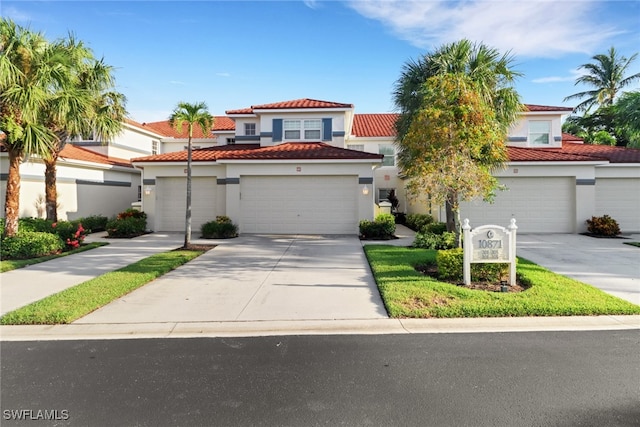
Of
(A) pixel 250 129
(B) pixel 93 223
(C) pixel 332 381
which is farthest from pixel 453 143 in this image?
(B) pixel 93 223

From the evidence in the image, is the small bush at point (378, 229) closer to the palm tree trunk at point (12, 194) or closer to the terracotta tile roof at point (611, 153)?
the terracotta tile roof at point (611, 153)

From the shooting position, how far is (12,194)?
11016 mm

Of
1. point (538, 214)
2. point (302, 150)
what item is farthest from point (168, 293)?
point (538, 214)

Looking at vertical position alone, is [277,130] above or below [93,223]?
above

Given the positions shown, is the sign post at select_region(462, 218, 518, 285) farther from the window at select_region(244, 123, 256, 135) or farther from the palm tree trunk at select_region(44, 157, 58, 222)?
the window at select_region(244, 123, 256, 135)

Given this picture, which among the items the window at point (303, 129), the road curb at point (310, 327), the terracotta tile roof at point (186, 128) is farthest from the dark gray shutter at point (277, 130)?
the road curb at point (310, 327)

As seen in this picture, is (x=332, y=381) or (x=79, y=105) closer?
(x=332, y=381)

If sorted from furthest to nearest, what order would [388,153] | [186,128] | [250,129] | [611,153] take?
[186,128]
[388,153]
[250,129]
[611,153]

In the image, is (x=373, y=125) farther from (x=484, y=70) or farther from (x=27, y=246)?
(x=27, y=246)

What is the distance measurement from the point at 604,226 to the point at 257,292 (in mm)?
15018

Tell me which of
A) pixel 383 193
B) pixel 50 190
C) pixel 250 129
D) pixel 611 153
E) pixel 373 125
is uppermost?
pixel 373 125

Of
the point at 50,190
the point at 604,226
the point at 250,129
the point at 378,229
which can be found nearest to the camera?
the point at 50,190

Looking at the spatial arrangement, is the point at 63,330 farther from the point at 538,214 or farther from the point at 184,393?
the point at 538,214

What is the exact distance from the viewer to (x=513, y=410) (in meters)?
3.31
